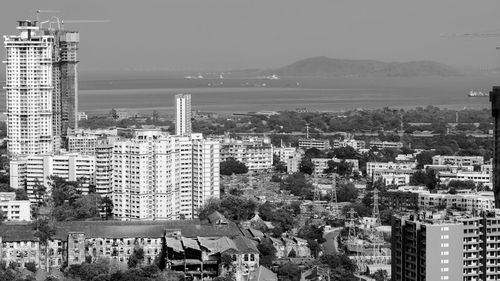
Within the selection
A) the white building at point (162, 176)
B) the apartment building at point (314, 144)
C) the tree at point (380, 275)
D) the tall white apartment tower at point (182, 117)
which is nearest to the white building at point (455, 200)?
the white building at point (162, 176)

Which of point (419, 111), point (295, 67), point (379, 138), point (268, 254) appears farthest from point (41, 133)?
point (295, 67)

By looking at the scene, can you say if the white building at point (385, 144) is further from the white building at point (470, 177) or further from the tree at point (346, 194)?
the tree at point (346, 194)

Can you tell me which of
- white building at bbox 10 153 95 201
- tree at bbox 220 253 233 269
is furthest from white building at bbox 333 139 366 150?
tree at bbox 220 253 233 269

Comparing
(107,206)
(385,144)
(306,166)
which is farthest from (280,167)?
(107,206)

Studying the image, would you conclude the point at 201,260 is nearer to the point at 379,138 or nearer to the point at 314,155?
the point at 314,155

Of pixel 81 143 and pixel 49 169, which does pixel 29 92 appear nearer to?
pixel 81 143

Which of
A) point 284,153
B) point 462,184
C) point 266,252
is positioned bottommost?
point 266,252
